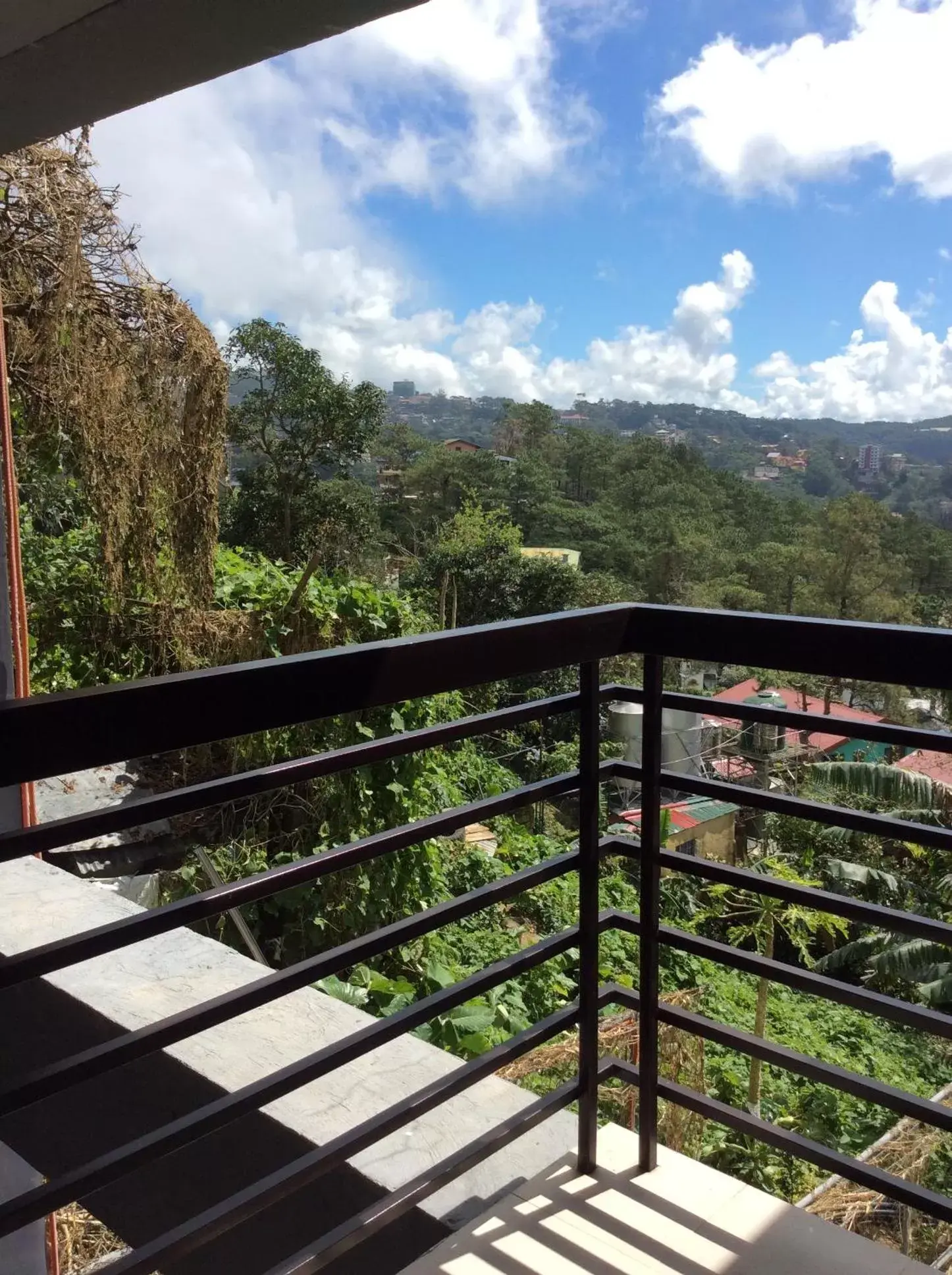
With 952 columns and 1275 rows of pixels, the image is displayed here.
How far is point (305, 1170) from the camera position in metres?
0.83

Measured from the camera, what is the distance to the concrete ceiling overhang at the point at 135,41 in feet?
2.69

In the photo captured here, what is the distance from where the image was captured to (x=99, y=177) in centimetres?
356

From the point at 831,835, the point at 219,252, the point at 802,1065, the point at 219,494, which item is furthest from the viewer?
the point at 219,252

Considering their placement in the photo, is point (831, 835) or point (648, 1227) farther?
point (831, 835)

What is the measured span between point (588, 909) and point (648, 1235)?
0.40 meters

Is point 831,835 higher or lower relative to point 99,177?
lower

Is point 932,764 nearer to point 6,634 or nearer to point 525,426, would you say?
point 6,634

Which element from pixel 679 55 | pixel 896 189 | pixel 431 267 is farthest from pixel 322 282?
pixel 896 189

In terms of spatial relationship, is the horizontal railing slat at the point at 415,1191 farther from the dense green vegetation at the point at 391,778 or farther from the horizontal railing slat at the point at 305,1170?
the dense green vegetation at the point at 391,778

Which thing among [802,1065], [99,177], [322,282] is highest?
[322,282]

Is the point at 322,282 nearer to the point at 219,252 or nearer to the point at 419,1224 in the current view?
the point at 219,252

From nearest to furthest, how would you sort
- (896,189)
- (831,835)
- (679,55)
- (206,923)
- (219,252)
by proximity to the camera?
1. (206,923)
2. (831,835)
3. (219,252)
4. (679,55)
5. (896,189)

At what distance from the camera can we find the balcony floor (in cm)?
105

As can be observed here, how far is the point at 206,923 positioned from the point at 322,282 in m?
67.1
